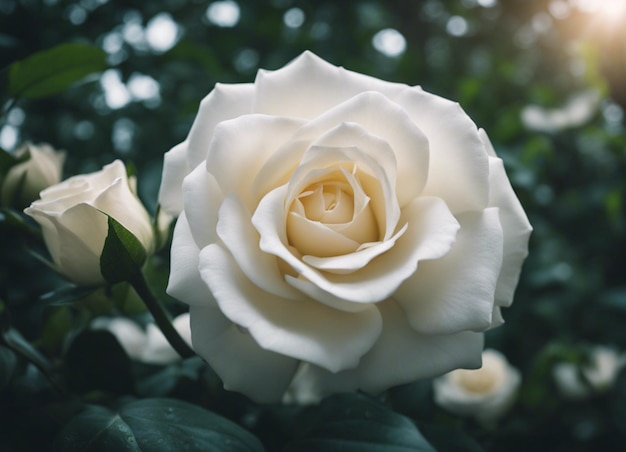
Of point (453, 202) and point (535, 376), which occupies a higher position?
point (453, 202)

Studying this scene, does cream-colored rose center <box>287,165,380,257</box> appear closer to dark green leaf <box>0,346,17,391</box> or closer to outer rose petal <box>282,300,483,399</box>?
outer rose petal <box>282,300,483,399</box>

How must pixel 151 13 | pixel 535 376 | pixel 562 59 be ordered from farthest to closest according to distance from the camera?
pixel 562 59, pixel 151 13, pixel 535 376

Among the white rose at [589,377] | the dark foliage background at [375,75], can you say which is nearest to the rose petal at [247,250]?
the dark foliage background at [375,75]

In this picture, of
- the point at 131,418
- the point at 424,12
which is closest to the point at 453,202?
the point at 131,418

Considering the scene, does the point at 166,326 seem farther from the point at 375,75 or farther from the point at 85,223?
the point at 375,75

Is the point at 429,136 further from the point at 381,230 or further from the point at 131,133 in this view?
the point at 131,133

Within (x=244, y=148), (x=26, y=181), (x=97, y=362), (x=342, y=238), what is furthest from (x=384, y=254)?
(x=26, y=181)
